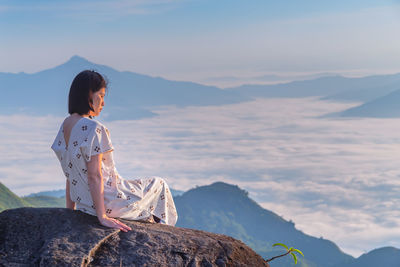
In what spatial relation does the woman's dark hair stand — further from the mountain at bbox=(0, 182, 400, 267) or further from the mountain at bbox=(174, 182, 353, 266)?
the mountain at bbox=(174, 182, 353, 266)

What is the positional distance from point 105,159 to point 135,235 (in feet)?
3.31

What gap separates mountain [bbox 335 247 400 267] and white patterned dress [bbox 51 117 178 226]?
103 m

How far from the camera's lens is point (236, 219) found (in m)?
140

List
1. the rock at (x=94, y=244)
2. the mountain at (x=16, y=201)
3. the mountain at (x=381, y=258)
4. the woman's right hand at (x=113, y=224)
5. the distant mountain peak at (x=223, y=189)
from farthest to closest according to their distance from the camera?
1. the distant mountain peak at (x=223, y=189)
2. the mountain at (x=381, y=258)
3. the mountain at (x=16, y=201)
4. the woman's right hand at (x=113, y=224)
5. the rock at (x=94, y=244)

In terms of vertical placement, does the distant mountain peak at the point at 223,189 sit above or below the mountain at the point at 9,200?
below

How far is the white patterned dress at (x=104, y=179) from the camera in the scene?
632cm

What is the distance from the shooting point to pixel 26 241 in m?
5.99

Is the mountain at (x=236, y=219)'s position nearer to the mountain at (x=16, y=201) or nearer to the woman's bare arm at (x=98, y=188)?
the mountain at (x=16, y=201)

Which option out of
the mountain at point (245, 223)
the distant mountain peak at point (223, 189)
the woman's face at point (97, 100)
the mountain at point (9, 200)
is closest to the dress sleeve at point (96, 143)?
the woman's face at point (97, 100)

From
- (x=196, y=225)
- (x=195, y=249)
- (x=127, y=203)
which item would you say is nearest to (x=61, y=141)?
(x=127, y=203)

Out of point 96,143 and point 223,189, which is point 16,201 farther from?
point 96,143

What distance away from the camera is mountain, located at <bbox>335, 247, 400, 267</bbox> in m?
102

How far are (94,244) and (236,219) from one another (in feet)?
446

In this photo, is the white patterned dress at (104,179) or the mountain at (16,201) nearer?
the white patterned dress at (104,179)
